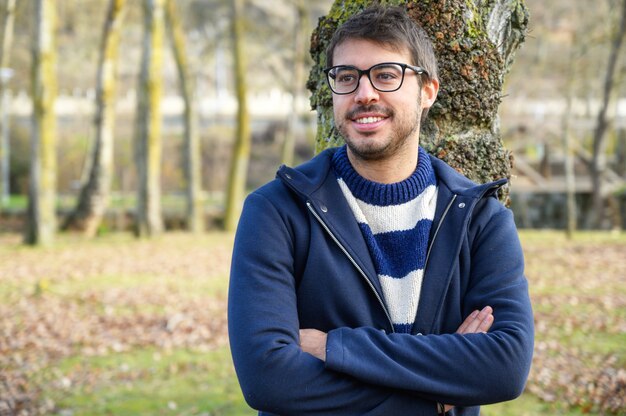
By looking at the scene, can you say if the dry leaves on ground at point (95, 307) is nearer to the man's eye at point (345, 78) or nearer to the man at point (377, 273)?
the man at point (377, 273)

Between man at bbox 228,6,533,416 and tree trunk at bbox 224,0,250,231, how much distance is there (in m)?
18.1

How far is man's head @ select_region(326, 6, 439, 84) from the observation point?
2711 millimetres

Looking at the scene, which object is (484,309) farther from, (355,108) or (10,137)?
(10,137)

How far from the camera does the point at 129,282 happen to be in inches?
472

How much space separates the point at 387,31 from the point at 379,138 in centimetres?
39

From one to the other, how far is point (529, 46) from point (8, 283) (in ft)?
75.1

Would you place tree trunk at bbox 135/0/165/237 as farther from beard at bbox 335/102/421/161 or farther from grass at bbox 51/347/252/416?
beard at bbox 335/102/421/161

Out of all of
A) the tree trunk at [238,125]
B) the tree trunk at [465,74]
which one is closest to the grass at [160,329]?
the tree trunk at [465,74]

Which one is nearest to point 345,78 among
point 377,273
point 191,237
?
point 377,273

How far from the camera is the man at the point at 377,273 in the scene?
247 centimetres

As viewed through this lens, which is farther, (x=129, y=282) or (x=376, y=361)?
(x=129, y=282)

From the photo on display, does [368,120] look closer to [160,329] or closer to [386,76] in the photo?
[386,76]

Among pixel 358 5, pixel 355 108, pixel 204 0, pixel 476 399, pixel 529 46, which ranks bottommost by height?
pixel 476 399

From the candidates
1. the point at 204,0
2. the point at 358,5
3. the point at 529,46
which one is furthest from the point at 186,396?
the point at 204,0
